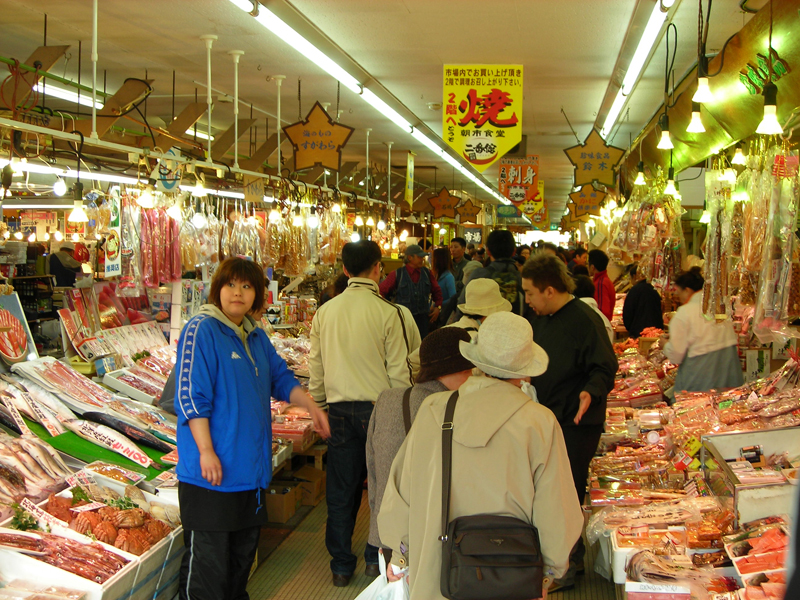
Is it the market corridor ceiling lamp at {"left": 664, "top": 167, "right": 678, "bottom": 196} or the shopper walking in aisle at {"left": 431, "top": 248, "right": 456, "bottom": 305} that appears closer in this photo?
the market corridor ceiling lamp at {"left": 664, "top": 167, "right": 678, "bottom": 196}

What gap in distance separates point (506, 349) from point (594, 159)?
8.52 meters

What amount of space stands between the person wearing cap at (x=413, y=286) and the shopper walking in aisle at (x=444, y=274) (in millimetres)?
744

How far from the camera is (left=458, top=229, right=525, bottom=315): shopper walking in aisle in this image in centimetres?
588

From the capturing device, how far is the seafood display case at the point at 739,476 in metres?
3.28

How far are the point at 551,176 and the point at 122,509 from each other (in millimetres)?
19287

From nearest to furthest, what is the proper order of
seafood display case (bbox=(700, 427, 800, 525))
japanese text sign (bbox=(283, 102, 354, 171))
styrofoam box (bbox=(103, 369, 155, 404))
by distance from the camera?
seafood display case (bbox=(700, 427, 800, 525)), styrofoam box (bbox=(103, 369, 155, 404)), japanese text sign (bbox=(283, 102, 354, 171))

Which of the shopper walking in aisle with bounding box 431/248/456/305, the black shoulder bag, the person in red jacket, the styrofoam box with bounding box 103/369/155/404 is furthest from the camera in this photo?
the shopper walking in aisle with bounding box 431/248/456/305

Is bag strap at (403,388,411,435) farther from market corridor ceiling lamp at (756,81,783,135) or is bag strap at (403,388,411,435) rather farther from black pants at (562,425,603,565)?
market corridor ceiling lamp at (756,81,783,135)

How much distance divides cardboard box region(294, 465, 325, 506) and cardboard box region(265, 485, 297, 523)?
26 cm

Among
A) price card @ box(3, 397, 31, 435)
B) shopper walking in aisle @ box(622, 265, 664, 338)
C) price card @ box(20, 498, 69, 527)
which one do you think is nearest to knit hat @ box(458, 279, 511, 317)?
price card @ box(20, 498, 69, 527)

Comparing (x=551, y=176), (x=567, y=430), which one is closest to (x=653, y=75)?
(x=567, y=430)

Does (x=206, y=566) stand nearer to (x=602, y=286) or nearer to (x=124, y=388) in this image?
(x=124, y=388)

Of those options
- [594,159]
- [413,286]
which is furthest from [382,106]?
[594,159]

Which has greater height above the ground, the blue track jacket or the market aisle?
the blue track jacket
